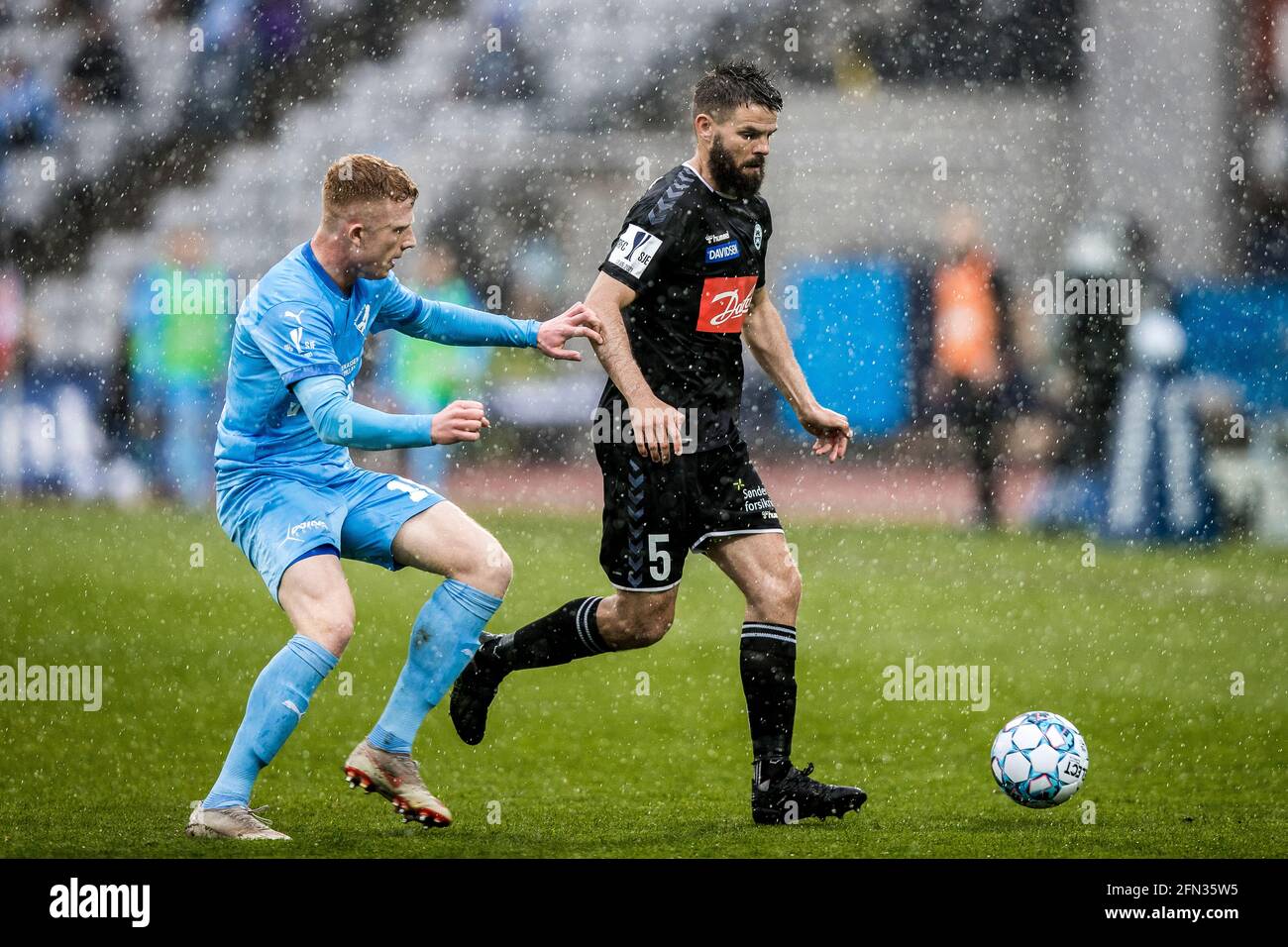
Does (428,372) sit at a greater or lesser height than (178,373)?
lesser

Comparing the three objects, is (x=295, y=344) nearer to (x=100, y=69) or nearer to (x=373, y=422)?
(x=373, y=422)

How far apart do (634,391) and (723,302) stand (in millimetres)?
499

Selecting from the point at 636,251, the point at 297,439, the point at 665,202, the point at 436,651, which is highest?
the point at 665,202

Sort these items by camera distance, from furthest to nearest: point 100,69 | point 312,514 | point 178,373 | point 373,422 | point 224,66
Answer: point 100,69
point 224,66
point 178,373
point 312,514
point 373,422

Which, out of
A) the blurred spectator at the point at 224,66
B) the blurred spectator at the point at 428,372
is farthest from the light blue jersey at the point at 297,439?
the blurred spectator at the point at 224,66

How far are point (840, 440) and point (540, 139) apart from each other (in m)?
13.3

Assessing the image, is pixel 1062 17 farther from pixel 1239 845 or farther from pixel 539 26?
pixel 1239 845

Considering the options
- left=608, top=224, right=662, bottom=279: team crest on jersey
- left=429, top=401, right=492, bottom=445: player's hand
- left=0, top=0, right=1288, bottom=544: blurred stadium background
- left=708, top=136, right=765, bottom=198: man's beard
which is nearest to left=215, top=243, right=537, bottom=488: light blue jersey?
left=608, top=224, right=662, bottom=279: team crest on jersey

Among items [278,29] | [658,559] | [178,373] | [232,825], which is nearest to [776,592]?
[658,559]

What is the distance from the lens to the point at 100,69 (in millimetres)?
18938

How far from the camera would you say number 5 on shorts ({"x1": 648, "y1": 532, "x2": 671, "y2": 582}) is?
569 centimetres

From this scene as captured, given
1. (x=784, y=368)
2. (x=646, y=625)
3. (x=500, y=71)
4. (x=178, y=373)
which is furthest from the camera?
(x=500, y=71)

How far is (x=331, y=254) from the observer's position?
5207 mm

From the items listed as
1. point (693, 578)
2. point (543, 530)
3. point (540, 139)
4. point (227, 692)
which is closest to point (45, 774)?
point (227, 692)
